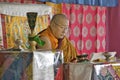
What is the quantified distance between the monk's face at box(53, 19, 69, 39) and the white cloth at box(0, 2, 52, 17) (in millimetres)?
1267

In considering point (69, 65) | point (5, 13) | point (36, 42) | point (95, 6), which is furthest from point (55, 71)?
point (95, 6)

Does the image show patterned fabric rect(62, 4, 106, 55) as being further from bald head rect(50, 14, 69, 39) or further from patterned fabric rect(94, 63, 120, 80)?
patterned fabric rect(94, 63, 120, 80)

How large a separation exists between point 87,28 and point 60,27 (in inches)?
85.3

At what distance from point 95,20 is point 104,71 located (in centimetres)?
279

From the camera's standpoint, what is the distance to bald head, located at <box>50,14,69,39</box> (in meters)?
2.08

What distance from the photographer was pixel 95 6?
4.18 m

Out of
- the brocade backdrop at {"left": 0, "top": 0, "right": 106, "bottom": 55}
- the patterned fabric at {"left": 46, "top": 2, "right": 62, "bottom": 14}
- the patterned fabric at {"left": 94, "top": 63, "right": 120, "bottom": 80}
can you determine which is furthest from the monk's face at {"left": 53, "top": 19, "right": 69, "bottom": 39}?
the brocade backdrop at {"left": 0, "top": 0, "right": 106, "bottom": 55}

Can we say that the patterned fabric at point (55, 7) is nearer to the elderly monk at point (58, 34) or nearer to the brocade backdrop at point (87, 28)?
the brocade backdrop at point (87, 28)

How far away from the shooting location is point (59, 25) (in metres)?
2.11

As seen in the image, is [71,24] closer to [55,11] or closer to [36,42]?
[55,11]

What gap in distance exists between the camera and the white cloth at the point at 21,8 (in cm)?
326

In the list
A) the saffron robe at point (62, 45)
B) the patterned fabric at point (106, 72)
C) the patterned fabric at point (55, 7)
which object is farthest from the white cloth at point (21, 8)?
the patterned fabric at point (106, 72)

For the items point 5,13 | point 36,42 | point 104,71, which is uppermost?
point 5,13

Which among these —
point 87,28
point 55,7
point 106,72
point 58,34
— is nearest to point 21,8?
point 55,7
